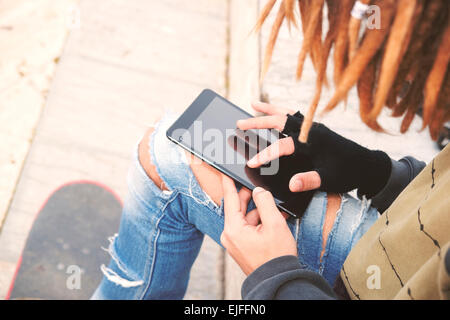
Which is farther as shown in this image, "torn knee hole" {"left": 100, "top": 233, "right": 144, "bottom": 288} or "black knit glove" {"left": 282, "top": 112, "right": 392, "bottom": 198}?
"torn knee hole" {"left": 100, "top": 233, "right": 144, "bottom": 288}

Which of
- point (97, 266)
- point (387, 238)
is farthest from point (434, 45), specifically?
point (97, 266)

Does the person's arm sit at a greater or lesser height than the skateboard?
greater

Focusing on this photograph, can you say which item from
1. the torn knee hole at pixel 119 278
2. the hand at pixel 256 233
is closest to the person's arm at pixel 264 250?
the hand at pixel 256 233

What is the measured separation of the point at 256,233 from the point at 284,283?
0.14m

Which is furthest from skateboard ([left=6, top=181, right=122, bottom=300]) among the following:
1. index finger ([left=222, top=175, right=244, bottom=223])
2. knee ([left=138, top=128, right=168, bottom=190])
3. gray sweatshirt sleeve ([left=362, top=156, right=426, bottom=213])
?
gray sweatshirt sleeve ([left=362, top=156, right=426, bottom=213])

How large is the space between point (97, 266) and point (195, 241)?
57 cm

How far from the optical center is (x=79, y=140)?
179 cm

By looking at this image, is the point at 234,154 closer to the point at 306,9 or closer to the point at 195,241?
the point at 195,241

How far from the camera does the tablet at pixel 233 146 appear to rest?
99 cm

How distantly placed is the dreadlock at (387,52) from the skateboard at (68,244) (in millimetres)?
1089

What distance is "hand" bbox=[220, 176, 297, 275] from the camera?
0.82 m

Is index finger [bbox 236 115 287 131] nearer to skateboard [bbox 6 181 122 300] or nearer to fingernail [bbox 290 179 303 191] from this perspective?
fingernail [bbox 290 179 303 191]

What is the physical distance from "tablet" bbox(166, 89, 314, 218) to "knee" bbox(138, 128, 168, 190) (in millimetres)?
85

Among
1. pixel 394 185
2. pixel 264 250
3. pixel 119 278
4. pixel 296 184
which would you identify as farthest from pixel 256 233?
pixel 119 278
